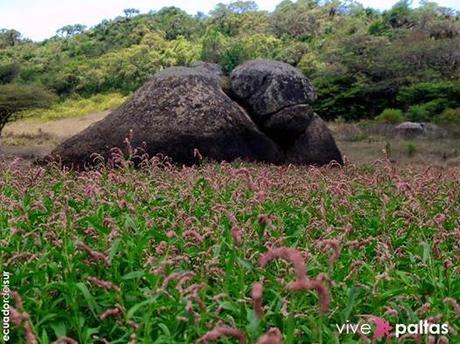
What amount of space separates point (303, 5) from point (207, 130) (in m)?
73.3

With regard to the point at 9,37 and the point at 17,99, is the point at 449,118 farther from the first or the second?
the point at 9,37

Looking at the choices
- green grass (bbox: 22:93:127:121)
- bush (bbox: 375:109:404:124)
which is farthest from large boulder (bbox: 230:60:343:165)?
green grass (bbox: 22:93:127:121)

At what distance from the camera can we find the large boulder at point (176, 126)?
12.7 meters

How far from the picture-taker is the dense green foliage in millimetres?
35469

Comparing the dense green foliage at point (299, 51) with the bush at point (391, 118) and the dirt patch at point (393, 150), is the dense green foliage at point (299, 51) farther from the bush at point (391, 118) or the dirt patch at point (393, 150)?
the dirt patch at point (393, 150)

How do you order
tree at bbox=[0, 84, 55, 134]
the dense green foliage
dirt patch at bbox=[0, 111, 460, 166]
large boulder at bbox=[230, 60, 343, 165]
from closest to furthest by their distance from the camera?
large boulder at bbox=[230, 60, 343, 165], dirt patch at bbox=[0, 111, 460, 166], tree at bbox=[0, 84, 55, 134], the dense green foliage

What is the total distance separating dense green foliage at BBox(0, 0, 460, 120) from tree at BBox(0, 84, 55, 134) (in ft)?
48.6

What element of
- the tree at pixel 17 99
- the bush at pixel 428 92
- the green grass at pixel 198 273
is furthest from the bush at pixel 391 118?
the green grass at pixel 198 273

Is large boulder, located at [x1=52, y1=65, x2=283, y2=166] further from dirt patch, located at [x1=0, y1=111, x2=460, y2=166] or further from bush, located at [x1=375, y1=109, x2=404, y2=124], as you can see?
bush, located at [x1=375, y1=109, x2=404, y2=124]

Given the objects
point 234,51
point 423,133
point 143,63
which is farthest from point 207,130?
point 143,63

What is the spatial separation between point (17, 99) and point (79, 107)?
80.7 feet

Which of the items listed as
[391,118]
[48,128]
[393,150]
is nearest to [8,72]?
[48,128]

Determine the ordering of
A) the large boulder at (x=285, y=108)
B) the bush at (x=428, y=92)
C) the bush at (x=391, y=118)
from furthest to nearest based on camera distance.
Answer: the bush at (x=428, y=92)
the bush at (x=391, y=118)
the large boulder at (x=285, y=108)

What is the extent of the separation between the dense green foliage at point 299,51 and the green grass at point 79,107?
323 centimetres
